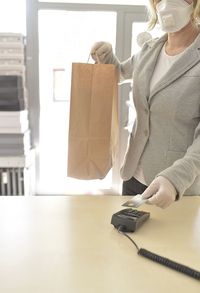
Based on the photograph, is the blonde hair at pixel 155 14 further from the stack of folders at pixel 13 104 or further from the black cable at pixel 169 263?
the stack of folders at pixel 13 104

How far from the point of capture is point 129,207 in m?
0.86

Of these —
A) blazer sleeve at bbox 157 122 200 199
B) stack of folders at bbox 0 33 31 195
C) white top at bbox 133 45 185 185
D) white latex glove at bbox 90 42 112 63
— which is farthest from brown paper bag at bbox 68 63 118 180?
stack of folders at bbox 0 33 31 195

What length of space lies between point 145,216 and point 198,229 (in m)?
0.14

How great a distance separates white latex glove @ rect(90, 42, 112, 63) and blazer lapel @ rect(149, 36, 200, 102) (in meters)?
0.35

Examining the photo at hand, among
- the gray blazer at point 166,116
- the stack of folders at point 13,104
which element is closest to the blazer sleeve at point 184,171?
the gray blazer at point 166,116

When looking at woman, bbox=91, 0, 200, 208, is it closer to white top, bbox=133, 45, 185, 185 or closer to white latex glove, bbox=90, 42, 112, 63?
white top, bbox=133, 45, 185, 185

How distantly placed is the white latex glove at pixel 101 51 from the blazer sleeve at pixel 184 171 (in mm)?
572

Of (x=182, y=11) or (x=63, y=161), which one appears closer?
(x=182, y=11)

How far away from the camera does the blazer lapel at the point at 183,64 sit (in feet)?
3.21

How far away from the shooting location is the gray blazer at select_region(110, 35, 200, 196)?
0.97 m

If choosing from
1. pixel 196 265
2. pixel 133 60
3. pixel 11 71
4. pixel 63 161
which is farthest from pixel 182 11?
pixel 63 161

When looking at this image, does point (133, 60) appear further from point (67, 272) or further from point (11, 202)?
point (67, 272)

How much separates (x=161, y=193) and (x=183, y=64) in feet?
1.49

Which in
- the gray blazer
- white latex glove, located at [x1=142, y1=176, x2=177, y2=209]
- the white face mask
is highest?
the white face mask
